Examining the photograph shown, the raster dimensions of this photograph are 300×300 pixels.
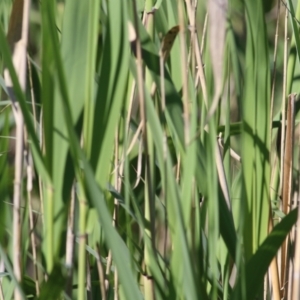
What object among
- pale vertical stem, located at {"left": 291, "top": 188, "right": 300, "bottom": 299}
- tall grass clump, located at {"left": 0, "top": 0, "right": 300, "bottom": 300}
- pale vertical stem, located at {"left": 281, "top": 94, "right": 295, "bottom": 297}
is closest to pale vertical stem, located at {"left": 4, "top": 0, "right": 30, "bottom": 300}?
tall grass clump, located at {"left": 0, "top": 0, "right": 300, "bottom": 300}

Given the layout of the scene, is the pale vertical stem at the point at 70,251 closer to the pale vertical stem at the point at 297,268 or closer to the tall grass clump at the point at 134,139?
the tall grass clump at the point at 134,139

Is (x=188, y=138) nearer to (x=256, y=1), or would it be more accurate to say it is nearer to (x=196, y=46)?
(x=196, y=46)

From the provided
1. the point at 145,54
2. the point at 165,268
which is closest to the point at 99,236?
the point at 165,268

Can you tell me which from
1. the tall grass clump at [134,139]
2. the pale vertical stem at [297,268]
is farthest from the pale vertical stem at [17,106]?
the pale vertical stem at [297,268]

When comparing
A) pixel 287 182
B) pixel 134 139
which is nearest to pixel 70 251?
pixel 134 139

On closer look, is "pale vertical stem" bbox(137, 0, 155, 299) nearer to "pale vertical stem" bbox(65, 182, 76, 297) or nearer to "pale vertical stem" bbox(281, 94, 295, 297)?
"pale vertical stem" bbox(65, 182, 76, 297)

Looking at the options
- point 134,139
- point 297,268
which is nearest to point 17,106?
point 134,139

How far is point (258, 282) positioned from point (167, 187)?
0.45ft

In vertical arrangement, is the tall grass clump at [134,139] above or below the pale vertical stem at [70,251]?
above

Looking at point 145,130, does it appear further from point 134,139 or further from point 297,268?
point 297,268

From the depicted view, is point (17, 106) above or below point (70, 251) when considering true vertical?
above

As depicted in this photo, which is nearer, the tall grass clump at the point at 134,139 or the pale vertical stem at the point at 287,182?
the tall grass clump at the point at 134,139

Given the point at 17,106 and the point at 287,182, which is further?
the point at 287,182

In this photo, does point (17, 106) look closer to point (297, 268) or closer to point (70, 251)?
point (70, 251)
